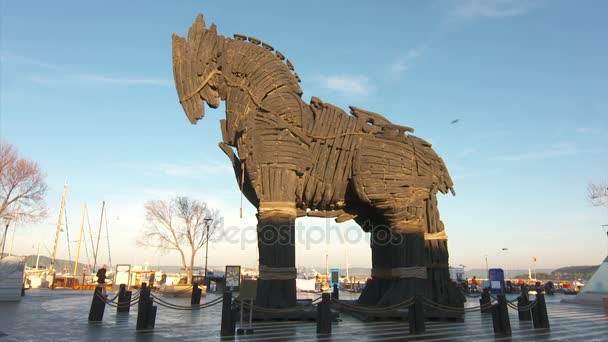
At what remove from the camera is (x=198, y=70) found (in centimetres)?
1181

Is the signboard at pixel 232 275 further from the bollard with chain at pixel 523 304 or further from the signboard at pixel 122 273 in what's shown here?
the bollard with chain at pixel 523 304

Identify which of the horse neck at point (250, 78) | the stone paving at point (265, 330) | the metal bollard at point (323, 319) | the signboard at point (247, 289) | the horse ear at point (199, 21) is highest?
the horse ear at point (199, 21)

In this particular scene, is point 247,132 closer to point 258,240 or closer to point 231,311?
point 258,240

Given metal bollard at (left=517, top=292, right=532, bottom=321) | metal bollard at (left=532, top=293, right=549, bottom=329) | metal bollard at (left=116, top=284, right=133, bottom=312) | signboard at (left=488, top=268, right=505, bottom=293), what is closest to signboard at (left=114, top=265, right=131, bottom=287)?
metal bollard at (left=116, top=284, right=133, bottom=312)

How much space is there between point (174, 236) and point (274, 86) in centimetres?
2609

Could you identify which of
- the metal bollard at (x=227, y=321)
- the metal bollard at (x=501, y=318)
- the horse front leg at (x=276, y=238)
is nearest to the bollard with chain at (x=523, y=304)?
the metal bollard at (x=501, y=318)

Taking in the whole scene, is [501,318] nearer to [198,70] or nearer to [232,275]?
[198,70]

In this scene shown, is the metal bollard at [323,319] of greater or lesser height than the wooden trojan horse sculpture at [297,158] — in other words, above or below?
below

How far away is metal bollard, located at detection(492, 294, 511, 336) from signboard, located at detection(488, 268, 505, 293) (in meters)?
13.7

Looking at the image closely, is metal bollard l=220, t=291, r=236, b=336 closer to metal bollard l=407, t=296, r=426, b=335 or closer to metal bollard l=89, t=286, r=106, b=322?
metal bollard l=407, t=296, r=426, b=335

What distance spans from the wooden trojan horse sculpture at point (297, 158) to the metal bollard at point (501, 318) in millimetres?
2445

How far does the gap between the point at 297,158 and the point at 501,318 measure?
5.96 m

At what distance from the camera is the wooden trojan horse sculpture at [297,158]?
11.1 m

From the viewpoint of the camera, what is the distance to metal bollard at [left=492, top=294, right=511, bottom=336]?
30.3 feet
